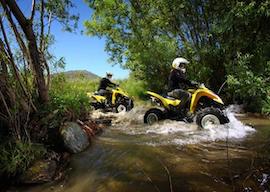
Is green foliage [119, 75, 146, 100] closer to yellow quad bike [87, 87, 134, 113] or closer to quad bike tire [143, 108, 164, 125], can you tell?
yellow quad bike [87, 87, 134, 113]

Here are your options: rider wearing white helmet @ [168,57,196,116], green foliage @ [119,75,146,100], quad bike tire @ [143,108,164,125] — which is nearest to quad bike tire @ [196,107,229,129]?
rider wearing white helmet @ [168,57,196,116]

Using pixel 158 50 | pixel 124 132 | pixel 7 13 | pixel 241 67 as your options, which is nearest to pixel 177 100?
pixel 124 132

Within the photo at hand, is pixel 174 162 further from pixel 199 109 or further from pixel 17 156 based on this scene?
pixel 199 109

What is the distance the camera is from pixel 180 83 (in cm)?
877

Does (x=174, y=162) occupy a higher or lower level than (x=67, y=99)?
lower

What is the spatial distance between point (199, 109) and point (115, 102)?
5.08 m

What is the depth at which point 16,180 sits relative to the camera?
4.76 meters

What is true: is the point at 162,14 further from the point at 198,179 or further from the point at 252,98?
the point at 198,179

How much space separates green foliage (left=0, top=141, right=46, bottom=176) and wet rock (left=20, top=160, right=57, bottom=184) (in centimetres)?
9

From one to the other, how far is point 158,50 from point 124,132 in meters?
6.79

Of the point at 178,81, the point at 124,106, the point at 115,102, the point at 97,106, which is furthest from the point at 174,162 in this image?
the point at 97,106

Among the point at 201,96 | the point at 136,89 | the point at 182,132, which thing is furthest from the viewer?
the point at 136,89

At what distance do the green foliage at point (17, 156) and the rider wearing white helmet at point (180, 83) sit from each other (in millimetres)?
4486

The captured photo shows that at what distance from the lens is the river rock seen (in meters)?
6.08
